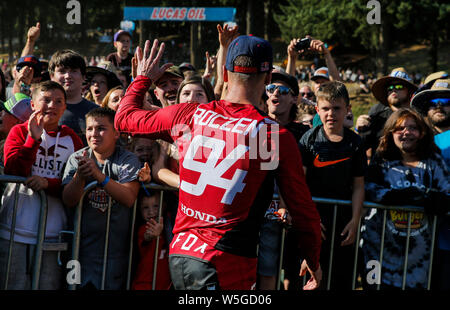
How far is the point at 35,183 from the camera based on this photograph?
411cm

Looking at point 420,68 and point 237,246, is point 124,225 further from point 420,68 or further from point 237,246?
point 420,68

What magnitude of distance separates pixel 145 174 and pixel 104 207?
453 mm

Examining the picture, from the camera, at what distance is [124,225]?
4.37 m

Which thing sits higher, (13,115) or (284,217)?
(13,115)

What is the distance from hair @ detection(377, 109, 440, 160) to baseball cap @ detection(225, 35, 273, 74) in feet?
6.94

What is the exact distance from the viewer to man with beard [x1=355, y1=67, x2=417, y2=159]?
19.6ft

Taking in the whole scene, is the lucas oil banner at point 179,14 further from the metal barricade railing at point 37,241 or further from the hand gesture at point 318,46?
the metal barricade railing at point 37,241

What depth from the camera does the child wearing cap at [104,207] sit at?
4.26 meters

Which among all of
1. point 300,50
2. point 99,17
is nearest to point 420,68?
point 99,17

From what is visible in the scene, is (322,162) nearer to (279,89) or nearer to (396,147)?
(396,147)

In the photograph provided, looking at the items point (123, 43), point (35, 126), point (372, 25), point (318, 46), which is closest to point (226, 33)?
point (318, 46)

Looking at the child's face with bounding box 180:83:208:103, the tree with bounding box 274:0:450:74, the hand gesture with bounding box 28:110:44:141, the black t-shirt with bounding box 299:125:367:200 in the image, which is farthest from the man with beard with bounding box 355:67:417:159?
the tree with bounding box 274:0:450:74

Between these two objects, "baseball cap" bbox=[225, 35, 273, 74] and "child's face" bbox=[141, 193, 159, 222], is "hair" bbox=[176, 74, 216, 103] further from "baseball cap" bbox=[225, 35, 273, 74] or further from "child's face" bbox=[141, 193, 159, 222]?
"baseball cap" bbox=[225, 35, 273, 74]

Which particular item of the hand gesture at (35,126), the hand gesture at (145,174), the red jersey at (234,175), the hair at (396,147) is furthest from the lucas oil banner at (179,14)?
the red jersey at (234,175)
